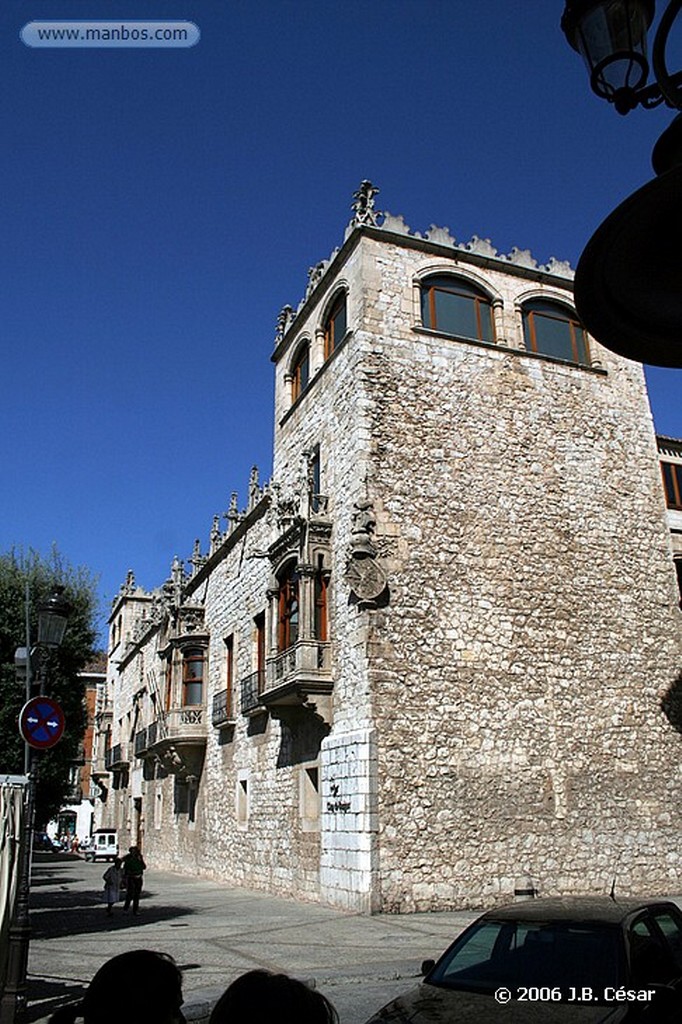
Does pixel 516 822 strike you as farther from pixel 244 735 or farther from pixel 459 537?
pixel 244 735

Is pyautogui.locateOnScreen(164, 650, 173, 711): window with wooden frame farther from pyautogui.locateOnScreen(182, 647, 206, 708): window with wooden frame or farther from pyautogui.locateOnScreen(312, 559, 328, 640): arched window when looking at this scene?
pyautogui.locateOnScreen(312, 559, 328, 640): arched window

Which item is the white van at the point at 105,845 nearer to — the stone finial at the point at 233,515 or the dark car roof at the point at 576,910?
the stone finial at the point at 233,515

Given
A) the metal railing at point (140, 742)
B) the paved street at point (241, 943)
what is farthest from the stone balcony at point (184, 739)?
the paved street at point (241, 943)

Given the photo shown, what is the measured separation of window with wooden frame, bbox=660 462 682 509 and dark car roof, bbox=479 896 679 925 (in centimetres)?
1450

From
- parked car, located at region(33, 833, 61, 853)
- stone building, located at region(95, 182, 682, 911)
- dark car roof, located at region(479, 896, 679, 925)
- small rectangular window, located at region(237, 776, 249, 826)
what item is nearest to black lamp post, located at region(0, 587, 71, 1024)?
dark car roof, located at region(479, 896, 679, 925)

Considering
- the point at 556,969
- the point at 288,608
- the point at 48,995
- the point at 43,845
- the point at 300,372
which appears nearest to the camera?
the point at 556,969

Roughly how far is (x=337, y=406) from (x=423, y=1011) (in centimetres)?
1344

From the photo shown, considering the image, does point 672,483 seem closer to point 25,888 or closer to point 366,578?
point 366,578

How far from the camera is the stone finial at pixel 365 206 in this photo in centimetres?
1714

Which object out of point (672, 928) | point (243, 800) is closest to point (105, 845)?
point (243, 800)

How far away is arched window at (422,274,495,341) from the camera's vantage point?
17344 mm

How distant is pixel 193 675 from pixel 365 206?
14044mm

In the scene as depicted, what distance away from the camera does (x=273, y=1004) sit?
177cm

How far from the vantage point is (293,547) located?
16.8m
